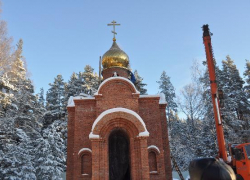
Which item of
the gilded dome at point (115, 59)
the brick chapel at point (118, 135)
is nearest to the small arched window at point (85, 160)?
the brick chapel at point (118, 135)

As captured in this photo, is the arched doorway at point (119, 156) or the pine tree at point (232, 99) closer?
the arched doorway at point (119, 156)

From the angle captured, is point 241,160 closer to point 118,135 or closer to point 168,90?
point 118,135

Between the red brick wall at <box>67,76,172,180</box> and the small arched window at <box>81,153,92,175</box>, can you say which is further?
the small arched window at <box>81,153,92,175</box>

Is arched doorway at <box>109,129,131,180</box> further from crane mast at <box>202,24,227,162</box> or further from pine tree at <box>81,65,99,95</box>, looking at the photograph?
pine tree at <box>81,65,99,95</box>

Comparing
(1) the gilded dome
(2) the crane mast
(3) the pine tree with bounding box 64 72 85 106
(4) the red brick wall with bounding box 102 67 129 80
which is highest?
(3) the pine tree with bounding box 64 72 85 106

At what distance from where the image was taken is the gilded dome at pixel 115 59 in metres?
13.2

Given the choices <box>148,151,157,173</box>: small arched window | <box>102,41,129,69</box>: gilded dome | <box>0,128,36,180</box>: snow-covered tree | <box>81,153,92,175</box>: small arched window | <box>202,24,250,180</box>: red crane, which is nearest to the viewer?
<box>202,24,250,180</box>: red crane

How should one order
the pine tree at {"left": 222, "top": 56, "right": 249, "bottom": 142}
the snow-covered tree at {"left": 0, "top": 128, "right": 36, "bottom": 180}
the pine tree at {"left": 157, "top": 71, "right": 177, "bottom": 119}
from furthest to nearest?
the pine tree at {"left": 157, "top": 71, "right": 177, "bottom": 119}
the pine tree at {"left": 222, "top": 56, "right": 249, "bottom": 142}
the snow-covered tree at {"left": 0, "top": 128, "right": 36, "bottom": 180}

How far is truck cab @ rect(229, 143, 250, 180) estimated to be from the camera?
28.6 ft

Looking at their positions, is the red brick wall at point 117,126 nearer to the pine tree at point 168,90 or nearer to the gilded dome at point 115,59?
the gilded dome at point 115,59

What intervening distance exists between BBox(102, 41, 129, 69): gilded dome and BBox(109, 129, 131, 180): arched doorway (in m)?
4.21

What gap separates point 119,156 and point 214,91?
509 centimetres

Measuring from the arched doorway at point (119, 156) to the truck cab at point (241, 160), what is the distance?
4398 millimetres

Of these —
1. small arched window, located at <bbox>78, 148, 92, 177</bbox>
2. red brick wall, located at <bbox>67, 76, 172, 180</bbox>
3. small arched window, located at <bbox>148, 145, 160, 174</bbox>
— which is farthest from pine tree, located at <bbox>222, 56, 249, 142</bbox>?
small arched window, located at <bbox>78, 148, 92, 177</bbox>
